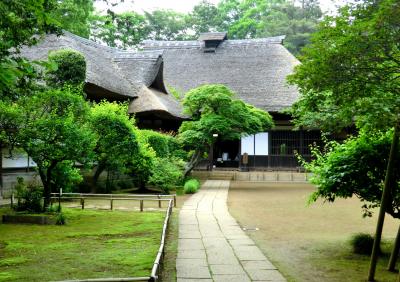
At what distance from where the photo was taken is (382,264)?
6641 millimetres

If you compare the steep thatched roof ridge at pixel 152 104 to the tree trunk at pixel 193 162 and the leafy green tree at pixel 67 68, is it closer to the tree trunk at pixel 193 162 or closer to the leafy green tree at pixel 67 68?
the tree trunk at pixel 193 162

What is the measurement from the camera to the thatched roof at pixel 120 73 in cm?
1928

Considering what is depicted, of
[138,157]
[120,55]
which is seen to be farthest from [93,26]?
[138,157]

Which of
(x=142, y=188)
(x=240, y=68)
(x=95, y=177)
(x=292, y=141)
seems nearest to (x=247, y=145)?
(x=292, y=141)

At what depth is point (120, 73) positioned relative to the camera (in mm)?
23797

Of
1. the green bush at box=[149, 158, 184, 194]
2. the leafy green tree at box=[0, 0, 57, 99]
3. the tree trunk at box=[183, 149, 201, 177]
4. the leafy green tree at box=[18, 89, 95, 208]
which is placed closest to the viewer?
the leafy green tree at box=[0, 0, 57, 99]

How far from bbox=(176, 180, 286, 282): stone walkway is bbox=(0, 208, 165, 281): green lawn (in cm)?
57

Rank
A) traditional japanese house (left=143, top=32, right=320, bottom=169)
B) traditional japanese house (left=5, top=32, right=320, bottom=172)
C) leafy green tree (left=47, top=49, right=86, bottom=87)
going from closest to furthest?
leafy green tree (left=47, top=49, right=86, bottom=87) < traditional japanese house (left=5, top=32, right=320, bottom=172) < traditional japanese house (left=143, top=32, right=320, bottom=169)

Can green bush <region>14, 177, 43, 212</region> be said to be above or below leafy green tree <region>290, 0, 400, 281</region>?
below

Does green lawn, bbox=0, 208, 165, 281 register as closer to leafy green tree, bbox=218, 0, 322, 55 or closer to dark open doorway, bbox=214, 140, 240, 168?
dark open doorway, bbox=214, 140, 240, 168

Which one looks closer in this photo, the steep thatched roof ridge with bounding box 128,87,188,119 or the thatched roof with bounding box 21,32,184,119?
the thatched roof with bounding box 21,32,184,119

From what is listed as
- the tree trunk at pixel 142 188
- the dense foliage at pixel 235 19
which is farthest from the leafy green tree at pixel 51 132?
the dense foliage at pixel 235 19

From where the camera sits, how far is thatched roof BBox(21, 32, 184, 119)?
19281 mm

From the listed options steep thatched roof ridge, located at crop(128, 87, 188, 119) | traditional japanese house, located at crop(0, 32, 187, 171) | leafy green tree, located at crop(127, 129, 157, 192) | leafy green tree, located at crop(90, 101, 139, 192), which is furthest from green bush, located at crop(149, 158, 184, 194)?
steep thatched roof ridge, located at crop(128, 87, 188, 119)
